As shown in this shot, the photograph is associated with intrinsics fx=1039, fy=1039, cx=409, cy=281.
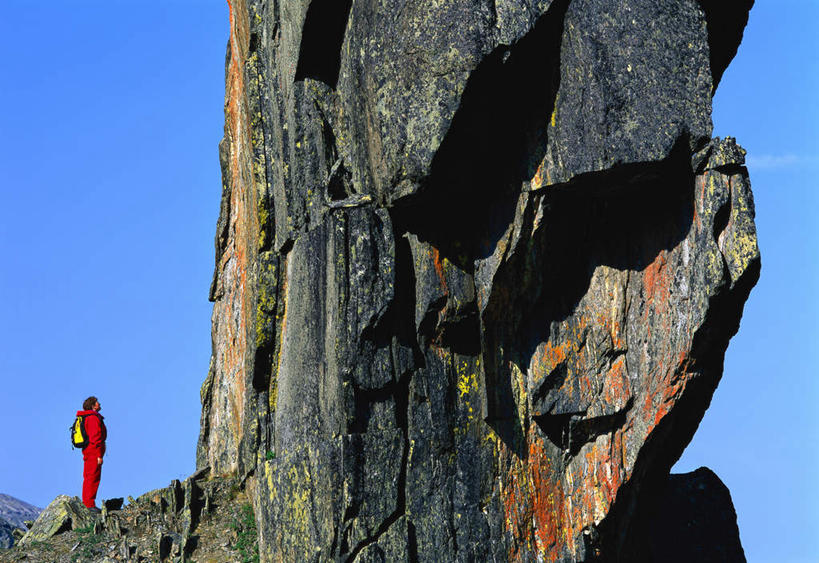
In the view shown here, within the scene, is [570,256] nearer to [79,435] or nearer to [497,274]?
[497,274]

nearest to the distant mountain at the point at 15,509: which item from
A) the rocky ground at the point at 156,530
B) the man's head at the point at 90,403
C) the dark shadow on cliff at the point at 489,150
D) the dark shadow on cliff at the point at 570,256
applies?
the man's head at the point at 90,403

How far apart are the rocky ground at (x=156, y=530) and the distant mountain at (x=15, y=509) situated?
7452 centimetres

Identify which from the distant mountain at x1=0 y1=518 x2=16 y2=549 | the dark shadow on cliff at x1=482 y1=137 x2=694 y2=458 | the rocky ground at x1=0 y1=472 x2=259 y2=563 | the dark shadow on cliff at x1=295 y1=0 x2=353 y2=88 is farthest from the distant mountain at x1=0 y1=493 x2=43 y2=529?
the dark shadow on cliff at x1=482 y1=137 x2=694 y2=458

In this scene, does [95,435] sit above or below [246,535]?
above

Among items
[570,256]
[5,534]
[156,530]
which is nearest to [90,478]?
[156,530]

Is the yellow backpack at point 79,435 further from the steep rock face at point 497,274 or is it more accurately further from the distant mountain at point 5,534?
the distant mountain at point 5,534

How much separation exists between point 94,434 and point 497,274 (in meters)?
12.6

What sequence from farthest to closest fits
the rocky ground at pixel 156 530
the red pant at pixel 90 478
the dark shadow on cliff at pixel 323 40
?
the red pant at pixel 90 478 < the rocky ground at pixel 156 530 < the dark shadow on cliff at pixel 323 40

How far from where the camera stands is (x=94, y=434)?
27.3 m

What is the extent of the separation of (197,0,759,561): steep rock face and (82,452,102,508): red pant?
6.44m

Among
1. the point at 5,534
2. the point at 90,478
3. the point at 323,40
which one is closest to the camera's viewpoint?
the point at 323,40

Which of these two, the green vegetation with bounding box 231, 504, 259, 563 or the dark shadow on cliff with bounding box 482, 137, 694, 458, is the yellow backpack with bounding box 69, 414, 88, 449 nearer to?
the green vegetation with bounding box 231, 504, 259, 563

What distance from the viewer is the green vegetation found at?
23.3 metres

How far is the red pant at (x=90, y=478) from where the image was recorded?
1049 inches
